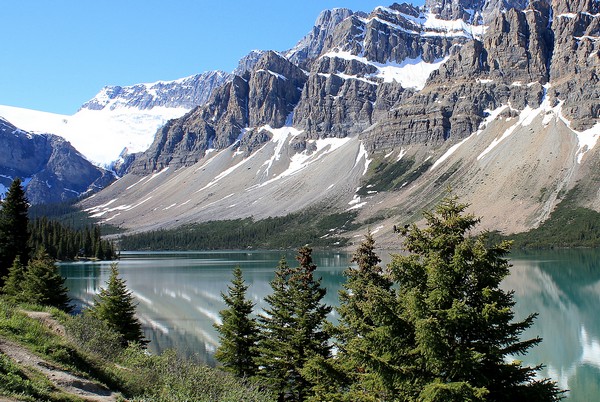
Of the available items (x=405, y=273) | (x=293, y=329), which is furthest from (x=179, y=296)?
(x=405, y=273)

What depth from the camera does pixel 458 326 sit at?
14.3 m

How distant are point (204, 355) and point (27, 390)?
31.9 m

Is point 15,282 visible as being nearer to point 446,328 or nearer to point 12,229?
point 12,229

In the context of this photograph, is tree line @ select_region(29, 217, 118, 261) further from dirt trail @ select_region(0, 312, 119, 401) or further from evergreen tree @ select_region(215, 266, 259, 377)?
dirt trail @ select_region(0, 312, 119, 401)

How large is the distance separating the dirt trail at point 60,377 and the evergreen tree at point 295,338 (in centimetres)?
1139

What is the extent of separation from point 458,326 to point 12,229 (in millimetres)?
47942

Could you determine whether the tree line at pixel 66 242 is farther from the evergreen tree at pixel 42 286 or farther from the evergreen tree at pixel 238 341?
the evergreen tree at pixel 238 341

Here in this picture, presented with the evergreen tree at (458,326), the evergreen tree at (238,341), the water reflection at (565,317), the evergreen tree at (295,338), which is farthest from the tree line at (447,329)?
the water reflection at (565,317)

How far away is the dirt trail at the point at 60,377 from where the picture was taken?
13.7 metres

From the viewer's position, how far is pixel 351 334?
2205 centimetres

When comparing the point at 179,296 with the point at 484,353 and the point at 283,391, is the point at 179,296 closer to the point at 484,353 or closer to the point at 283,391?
the point at 283,391

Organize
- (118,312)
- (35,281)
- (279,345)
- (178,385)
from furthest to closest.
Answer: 1. (35,281)
2. (118,312)
3. (279,345)
4. (178,385)

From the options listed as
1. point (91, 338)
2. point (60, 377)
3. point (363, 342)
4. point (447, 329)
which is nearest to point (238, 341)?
point (91, 338)

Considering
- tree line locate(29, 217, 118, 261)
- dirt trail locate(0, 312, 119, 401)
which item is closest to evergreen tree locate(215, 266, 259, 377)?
dirt trail locate(0, 312, 119, 401)
